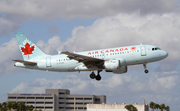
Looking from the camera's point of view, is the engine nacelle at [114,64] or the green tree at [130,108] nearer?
the engine nacelle at [114,64]

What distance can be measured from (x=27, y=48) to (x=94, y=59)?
15.9 meters

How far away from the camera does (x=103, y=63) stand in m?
60.5

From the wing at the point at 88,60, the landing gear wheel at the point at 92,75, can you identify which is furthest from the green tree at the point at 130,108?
the wing at the point at 88,60

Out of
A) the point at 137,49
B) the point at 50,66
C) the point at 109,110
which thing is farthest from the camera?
the point at 109,110

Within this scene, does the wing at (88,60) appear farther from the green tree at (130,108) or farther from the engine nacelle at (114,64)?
the green tree at (130,108)

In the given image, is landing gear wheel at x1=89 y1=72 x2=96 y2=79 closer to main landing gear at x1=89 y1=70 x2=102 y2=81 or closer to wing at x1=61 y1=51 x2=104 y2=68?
main landing gear at x1=89 y1=70 x2=102 y2=81

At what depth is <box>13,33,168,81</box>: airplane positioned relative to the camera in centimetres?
5875

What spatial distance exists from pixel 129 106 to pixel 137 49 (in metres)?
92.3

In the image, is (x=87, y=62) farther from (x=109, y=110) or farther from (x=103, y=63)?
(x=109, y=110)

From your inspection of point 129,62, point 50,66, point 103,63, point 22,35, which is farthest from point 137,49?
point 22,35

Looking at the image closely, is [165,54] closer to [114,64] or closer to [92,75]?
[114,64]

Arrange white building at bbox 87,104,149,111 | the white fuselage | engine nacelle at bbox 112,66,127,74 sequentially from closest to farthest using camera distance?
the white fuselage → engine nacelle at bbox 112,66,127,74 → white building at bbox 87,104,149,111

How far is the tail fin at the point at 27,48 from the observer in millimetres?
66250

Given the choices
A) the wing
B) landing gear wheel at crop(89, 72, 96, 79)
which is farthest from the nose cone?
landing gear wheel at crop(89, 72, 96, 79)
